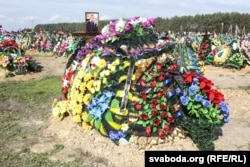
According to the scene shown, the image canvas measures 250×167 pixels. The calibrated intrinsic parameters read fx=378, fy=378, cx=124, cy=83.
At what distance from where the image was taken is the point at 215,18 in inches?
1811

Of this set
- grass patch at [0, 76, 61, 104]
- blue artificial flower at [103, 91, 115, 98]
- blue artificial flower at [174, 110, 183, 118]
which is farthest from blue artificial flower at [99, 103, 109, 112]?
grass patch at [0, 76, 61, 104]

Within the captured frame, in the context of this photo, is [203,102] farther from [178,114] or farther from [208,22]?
[208,22]

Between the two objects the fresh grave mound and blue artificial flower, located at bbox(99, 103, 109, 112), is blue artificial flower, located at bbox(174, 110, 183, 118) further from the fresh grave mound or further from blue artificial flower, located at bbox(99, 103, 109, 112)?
blue artificial flower, located at bbox(99, 103, 109, 112)

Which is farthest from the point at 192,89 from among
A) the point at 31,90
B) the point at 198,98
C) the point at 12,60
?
the point at 12,60

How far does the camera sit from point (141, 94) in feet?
22.1

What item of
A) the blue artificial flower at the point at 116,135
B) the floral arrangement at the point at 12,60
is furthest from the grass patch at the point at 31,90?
the blue artificial flower at the point at 116,135

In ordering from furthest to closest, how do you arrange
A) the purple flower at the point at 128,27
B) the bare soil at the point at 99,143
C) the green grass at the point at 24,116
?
the purple flower at the point at 128,27
the bare soil at the point at 99,143
the green grass at the point at 24,116

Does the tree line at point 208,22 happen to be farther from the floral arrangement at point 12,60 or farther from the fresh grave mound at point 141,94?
the fresh grave mound at point 141,94

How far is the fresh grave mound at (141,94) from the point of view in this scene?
661 cm

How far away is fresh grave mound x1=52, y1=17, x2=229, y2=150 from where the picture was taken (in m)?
6.61

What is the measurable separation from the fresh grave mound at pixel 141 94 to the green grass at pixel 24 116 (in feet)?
3.24

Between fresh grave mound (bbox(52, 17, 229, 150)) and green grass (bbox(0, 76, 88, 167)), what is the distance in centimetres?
99

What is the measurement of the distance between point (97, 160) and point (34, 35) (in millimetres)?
26991

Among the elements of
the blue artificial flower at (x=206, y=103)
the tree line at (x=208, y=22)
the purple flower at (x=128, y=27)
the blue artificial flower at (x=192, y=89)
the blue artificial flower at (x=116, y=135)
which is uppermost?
the tree line at (x=208, y=22)
